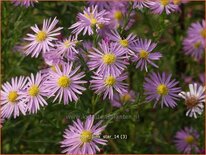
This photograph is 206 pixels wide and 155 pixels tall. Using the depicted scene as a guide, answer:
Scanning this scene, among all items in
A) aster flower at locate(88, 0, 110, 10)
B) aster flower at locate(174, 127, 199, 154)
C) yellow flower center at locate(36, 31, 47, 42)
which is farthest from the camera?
aster flower at locate(174, 127, 199, 154)

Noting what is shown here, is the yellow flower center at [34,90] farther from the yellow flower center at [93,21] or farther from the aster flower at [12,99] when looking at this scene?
the yellow flower center at [93,21]

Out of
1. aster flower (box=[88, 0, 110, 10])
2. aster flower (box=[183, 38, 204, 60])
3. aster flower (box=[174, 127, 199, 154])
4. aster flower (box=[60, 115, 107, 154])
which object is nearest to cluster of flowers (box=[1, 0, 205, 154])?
aster flower (box=[60, 115, 107, 154])

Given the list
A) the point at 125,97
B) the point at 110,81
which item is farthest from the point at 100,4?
the point at 110,81

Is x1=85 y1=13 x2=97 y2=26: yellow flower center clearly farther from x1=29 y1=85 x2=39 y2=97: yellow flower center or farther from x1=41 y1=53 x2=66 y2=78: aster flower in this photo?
x1=29 y1=85 x2=39 y2=97: yellow flower center

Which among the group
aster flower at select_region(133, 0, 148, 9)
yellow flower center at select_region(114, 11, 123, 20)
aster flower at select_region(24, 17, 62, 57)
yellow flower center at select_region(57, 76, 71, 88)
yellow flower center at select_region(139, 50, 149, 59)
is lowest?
yellow flower center at select_region(57, 76, 71, 88)

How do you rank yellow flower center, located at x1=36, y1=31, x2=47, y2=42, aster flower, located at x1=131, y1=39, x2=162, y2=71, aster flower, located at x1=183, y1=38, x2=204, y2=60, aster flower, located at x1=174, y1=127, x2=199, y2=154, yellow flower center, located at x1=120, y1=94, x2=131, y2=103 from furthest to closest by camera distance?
aster flower, located at x1=183, y1=38, x2=204, y2=60
aster flower, located at x1=174, y1=127, x2=199, y2=154
yellow flower center, located at x1=120, y1=94, x2=131, y2=103
yellow flower center, located at x1=36, y1=31, x2=47, y2=42
aster flower, located at x1=131, y1=39, x2=162, y2=71

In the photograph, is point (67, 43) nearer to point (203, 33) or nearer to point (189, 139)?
point (189, 139)

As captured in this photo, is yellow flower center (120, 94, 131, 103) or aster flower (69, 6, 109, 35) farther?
yellow flower center (120, 94, 131, 103)
